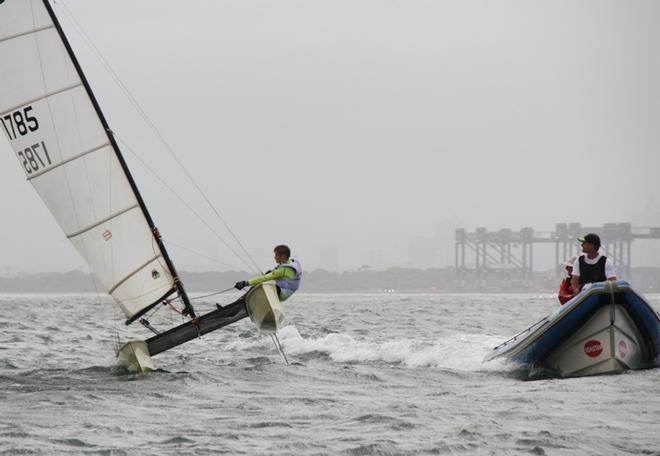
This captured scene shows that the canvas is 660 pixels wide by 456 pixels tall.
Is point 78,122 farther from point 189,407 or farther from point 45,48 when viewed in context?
point 189,407

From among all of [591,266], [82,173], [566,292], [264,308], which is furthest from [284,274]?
[591,266]

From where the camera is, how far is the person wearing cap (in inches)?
534

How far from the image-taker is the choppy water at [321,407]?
8820mm

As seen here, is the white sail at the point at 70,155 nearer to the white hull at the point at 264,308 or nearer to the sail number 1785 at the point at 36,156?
the sail number 1785 at the point at 36,156

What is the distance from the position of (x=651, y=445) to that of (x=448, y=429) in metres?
1.89

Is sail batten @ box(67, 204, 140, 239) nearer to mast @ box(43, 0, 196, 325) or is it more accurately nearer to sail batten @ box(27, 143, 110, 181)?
mast @ box(43, 0, 196, 325)

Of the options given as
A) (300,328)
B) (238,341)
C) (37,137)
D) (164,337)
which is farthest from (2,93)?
(300,328)

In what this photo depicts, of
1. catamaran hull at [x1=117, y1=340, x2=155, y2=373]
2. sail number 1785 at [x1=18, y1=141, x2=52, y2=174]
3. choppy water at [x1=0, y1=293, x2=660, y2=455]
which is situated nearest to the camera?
choppy water at [x1=0, y1=293, x2=660, y2=455]

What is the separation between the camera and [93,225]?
46.6 ft

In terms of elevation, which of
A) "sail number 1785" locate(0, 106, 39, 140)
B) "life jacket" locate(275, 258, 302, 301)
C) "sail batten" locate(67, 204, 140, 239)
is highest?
"sail number 1785" locate(0, 106, 39, 140)

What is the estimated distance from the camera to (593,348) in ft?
44.1

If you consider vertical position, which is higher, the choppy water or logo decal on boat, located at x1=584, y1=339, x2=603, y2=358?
logo decal on boat, located at x1=584, y1=339, x2=603, y2=358

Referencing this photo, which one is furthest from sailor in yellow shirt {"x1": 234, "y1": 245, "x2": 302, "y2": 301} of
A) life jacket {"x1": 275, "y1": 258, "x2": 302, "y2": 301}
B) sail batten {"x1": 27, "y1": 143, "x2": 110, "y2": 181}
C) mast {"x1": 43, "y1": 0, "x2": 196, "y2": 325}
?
sail batten {"x1": 27, "y1": 143, "x2": 110, "y2": 181}

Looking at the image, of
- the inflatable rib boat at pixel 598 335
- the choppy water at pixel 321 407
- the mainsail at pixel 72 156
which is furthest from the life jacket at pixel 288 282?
the inflatable rib boat at pixel 598 335
